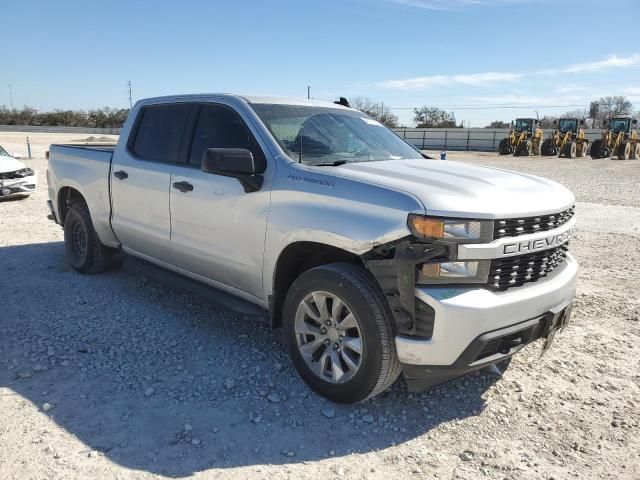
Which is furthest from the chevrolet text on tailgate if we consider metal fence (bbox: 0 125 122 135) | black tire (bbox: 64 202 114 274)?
metal fence (bbox: 0 125 122 135)

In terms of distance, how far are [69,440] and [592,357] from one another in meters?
3.71

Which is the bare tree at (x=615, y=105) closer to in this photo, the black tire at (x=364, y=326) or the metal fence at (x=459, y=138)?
the metal fence at (x=459, y=138)

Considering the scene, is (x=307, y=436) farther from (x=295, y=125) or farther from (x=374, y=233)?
(x=295, y=125)

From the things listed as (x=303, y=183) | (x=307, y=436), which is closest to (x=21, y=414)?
(x=307, y=436)

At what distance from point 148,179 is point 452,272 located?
2968 millimetres

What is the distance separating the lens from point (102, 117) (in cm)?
7175

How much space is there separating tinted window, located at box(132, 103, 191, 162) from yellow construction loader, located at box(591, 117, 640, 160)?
110 feet

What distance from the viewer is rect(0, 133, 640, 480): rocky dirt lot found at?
111 inches

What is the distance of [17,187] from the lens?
10938 millimetres

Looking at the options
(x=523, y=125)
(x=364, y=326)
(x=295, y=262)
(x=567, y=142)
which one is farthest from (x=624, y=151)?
(x=364, y=326)

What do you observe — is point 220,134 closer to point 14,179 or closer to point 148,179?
point 148,179

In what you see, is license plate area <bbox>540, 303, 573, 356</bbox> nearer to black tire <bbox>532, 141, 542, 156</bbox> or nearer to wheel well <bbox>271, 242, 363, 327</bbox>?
wheel well <bbox>271, 242, 363, 327</bbox>

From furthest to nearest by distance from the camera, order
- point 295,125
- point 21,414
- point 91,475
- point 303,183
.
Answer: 1. point 295,125
2. point 303,183
3. point 21,414
4. point 91,475

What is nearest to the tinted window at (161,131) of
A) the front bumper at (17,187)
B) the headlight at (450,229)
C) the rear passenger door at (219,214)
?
the rear passenger door at (219,214)
